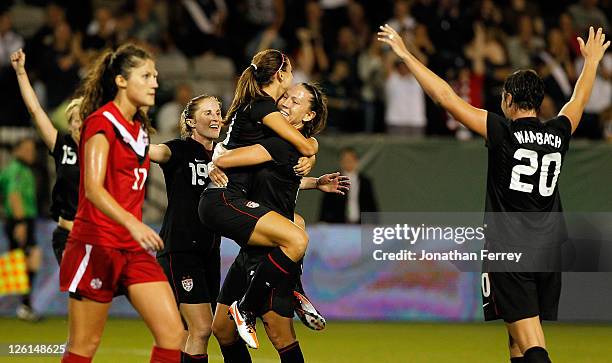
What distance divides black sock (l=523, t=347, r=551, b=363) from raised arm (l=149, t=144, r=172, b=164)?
9.69 feet

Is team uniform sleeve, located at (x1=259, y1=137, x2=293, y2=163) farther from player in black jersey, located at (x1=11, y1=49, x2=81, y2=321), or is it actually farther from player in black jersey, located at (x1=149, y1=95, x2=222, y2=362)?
player in black jersey, located at (x1=11, y1=49, x2=81, y2=321)

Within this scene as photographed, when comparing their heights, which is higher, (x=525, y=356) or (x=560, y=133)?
(x=560, y=133)

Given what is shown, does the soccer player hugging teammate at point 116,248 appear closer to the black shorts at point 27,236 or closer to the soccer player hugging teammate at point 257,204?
the soccer player hugging teammate at point 257,204

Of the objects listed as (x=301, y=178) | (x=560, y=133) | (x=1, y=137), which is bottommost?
(x=1, y=137)

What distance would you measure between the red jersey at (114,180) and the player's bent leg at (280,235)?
1.21 metres

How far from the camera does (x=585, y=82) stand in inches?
304

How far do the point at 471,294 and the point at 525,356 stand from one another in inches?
263

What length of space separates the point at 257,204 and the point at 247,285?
62cm

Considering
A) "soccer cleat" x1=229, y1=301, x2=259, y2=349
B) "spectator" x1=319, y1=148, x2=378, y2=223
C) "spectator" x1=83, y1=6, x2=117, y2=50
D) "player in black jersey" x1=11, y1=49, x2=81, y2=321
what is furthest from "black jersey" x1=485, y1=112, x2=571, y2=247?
"spectator" x1=83, y1=6, x2=117, y2=50

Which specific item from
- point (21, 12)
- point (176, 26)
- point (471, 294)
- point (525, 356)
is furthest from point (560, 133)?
point (21, 12)

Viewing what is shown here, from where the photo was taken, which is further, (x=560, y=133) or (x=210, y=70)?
(x=210, y=70)

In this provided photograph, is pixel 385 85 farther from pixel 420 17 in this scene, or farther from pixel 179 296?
pixel 179 296

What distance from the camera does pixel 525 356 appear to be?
7180 millimetres

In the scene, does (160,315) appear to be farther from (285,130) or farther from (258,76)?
(258,76)
